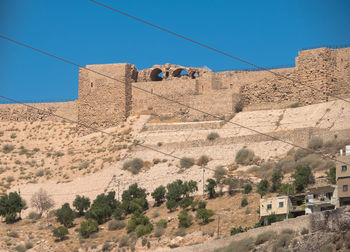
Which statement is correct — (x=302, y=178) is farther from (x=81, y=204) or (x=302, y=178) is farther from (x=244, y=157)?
(x=81, y=204)

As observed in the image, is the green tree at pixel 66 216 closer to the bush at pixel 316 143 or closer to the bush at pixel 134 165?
the bush at pixel 134 165

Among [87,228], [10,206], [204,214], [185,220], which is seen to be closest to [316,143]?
[204,214]

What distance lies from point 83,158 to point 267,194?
56.0 feet

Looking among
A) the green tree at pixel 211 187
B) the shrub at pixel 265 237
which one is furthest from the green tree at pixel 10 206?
the shrub at pixel 265 237

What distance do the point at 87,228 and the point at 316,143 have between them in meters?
13.4

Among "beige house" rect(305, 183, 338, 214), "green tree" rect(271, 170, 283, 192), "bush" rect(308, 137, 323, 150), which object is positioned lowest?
"beige house" rect(305, 183, 338, 214)

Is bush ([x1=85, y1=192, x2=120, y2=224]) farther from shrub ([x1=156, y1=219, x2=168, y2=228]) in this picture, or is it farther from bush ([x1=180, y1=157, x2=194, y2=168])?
bush ([x1=180, y1=157, x2=194, y2=168])

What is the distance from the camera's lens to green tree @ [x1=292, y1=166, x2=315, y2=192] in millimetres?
49281

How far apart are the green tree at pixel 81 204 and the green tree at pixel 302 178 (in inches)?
484

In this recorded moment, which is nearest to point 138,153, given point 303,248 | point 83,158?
point 83,158

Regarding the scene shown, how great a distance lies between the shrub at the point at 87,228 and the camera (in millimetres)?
52094

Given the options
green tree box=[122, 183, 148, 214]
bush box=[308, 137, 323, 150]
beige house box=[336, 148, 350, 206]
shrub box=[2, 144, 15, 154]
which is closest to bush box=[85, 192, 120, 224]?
green tree box=[122, 183, 148, 214]

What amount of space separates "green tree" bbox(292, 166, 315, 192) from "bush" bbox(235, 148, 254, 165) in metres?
5.87

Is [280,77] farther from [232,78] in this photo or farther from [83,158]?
[83,158]
